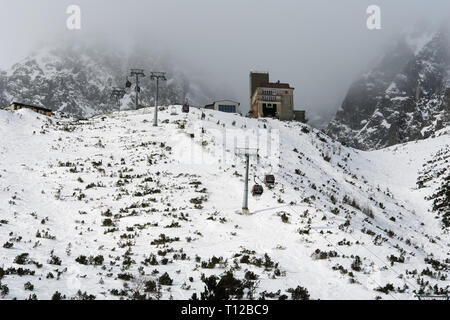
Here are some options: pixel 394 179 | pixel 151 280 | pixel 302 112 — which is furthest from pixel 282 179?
pixel 302 112

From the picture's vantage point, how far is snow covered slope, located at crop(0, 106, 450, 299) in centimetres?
1298

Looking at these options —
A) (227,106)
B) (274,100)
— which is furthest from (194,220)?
(274,100)

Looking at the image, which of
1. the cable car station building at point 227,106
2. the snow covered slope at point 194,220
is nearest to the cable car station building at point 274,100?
the cable car station building at point 227,106

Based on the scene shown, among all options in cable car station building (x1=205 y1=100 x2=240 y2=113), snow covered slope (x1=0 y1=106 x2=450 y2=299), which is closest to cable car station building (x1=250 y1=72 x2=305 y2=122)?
cable car station building (x1=205 y1=100 x2=240 y2=113)

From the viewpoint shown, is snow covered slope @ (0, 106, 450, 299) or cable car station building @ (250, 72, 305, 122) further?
cable car station building @ (250, 72, 305, 122)

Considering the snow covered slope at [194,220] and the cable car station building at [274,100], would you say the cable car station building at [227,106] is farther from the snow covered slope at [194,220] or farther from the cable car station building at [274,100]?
the snow covered slope at [194,220]

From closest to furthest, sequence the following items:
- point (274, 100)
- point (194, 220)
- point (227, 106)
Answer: point (194, 220), point (227, 106), point (274, 100)

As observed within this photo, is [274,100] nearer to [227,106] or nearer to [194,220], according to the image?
[227,106]

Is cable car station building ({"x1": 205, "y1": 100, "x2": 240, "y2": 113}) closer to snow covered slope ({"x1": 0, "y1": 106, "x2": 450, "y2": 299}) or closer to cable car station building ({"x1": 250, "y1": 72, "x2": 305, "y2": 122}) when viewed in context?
cable car station building ({"x1": 250, "y1": 72, "x2": 305, "y2": 122})

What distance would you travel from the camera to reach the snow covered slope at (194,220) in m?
13.0

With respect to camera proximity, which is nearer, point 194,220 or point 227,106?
point 194,220

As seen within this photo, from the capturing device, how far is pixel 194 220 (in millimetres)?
19859

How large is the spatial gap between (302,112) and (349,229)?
57.1 m

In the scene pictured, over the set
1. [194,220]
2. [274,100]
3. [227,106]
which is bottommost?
[194,220]
